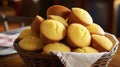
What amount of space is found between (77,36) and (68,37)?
3cm

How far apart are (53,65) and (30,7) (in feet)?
12.4

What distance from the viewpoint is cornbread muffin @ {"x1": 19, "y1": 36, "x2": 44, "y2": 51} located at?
731 millimetres

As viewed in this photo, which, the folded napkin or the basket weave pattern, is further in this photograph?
the folded napkin

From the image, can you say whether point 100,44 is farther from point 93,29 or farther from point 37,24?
point 37,24

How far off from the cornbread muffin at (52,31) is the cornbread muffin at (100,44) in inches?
3.9

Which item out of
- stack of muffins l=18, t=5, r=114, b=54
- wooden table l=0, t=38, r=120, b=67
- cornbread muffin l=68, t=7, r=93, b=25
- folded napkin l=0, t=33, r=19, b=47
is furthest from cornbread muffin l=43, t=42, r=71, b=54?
folded napkin l=0, t=33, r=19, b=47

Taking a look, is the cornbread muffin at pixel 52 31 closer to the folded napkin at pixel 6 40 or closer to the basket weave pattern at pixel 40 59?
the basket weave pattern at pixel 40 59

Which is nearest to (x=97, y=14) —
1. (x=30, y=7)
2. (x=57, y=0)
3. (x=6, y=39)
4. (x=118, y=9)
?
(x=118, y=9)

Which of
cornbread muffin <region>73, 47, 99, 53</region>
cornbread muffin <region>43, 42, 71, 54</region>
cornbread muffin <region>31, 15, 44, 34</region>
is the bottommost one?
cornbread muffin <region>73, 47, 99, 53</region>

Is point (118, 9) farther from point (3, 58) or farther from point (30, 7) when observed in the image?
point (3, 58)

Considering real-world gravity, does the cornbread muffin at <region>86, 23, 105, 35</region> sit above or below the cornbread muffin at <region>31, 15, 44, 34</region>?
below

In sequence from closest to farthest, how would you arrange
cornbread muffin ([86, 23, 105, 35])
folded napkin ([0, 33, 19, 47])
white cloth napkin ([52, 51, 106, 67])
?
white cloth napkin ([52, 51, 106, 67]), cornbread muffin ([86, 23, 105, 35]), folded napkin ([0, 33, 19, 47])

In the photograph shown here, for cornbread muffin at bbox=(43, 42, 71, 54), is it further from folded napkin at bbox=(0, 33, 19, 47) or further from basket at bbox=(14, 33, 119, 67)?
folded napkin at bbox=(0, 33, 19, 47)

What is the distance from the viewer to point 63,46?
0.71 m
